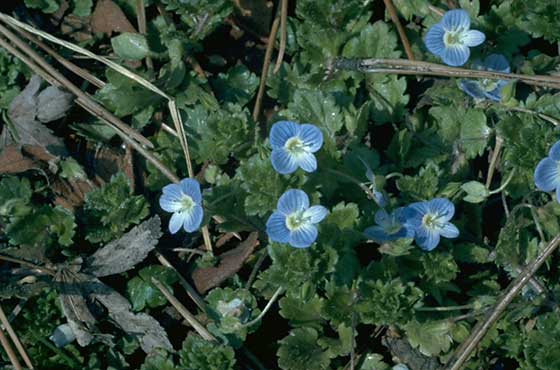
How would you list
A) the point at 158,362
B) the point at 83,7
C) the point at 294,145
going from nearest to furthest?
the point at 294,145 < the point at 158,362 < the point at 83,7

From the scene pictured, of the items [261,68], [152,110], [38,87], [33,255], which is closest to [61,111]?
[38,87]

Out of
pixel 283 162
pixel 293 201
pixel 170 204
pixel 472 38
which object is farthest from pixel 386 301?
pixel 472 38

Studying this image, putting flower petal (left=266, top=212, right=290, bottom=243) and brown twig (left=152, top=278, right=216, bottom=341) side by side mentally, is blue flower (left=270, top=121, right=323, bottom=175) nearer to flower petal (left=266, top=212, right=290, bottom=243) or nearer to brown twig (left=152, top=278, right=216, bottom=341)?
flower petal (left=266, top=212, right=290, bottom=243)

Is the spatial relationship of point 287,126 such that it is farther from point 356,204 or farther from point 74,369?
point 74,369

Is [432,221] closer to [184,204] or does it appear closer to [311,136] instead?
[311,136]

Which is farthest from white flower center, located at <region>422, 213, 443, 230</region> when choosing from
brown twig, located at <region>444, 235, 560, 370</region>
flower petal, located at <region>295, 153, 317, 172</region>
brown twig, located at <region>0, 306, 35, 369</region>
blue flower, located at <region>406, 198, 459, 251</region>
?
brown twig, located at <region>0, 306, 35, 369</region>
